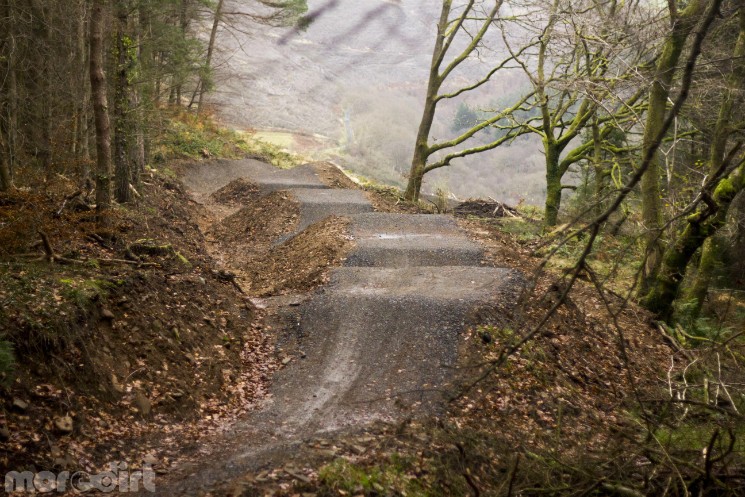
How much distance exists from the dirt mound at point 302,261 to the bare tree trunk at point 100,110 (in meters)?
2.94

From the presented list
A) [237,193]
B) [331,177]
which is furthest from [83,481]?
[331,177]

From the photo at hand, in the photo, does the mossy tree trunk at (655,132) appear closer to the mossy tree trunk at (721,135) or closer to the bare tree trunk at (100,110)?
the mossy tree trunk at (721,135)

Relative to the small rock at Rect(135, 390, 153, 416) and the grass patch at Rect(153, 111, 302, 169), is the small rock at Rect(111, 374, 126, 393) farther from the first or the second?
the grass patch at Rect(153, 111, 302, 169)

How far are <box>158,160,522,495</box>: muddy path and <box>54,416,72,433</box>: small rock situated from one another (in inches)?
37.2

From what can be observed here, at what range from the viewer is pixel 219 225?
15.3m

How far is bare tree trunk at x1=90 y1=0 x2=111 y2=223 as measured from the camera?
273 inches

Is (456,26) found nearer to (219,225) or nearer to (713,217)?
(219,225)

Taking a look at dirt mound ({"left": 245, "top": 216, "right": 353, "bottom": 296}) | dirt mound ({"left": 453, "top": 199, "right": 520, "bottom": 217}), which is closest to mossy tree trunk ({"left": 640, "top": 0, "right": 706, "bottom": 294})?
dirt mound ({"left": 245, "top": 216, "right": 353, "bottom": 296})

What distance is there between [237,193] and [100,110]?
12044 millimetres

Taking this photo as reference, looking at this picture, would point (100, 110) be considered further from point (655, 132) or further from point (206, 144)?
point (206, 144)

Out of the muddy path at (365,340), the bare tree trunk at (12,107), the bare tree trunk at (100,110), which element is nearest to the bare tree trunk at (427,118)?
the muddy path at (365,340)

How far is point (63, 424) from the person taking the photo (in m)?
4.29

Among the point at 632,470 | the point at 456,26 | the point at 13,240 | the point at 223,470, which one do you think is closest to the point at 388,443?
the point at 223,470

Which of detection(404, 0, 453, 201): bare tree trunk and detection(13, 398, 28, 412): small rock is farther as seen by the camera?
detection(404, 0, 453, 201): bare tree trunk
